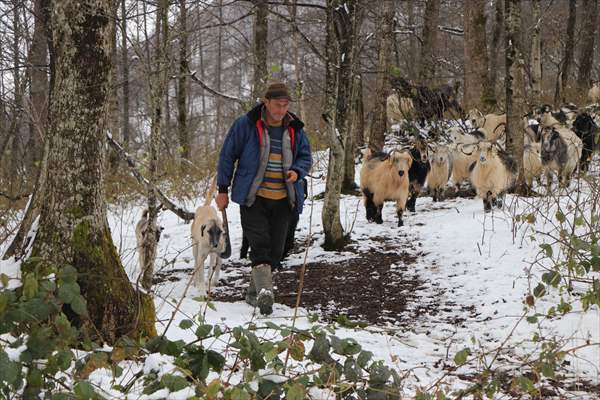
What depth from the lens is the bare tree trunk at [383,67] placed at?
444 inches

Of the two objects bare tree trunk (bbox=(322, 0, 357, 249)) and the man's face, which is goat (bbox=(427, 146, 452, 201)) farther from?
the man's face

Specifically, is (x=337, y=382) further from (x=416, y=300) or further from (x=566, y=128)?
(x=566, y=128)

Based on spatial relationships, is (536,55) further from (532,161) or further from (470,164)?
(470,164)

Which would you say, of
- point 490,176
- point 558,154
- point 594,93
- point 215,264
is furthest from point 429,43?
point 215,264

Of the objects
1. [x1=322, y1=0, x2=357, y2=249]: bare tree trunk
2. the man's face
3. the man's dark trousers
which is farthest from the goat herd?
the man's face

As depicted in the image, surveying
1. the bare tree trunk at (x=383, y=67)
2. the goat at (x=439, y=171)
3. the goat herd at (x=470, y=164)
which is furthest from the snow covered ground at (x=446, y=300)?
the bare tree trunk at (x=383, y=67)

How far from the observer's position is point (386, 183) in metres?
9.54

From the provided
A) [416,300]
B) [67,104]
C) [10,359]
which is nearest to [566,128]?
[416,300]

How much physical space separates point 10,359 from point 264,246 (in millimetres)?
3561

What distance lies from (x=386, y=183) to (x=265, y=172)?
4448mm

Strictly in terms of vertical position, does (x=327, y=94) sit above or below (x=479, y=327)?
above

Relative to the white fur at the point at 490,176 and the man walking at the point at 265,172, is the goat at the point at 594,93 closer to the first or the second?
the white fur at the point at 490,176

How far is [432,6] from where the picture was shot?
14391 millimetres

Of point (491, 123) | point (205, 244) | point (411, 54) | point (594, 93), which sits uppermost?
point (411, 54)
